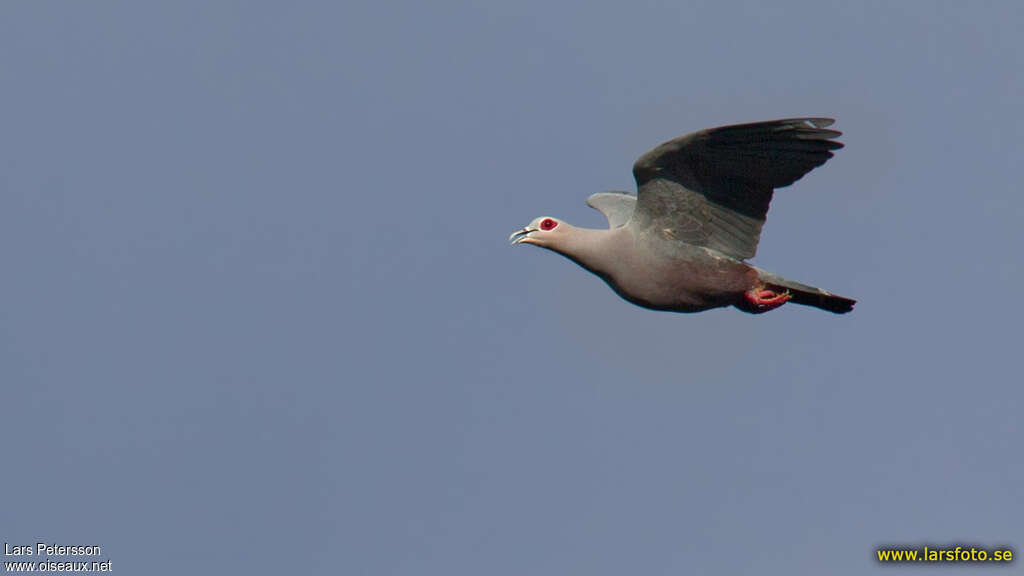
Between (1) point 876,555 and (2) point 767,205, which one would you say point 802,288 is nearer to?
(2) point 767,205

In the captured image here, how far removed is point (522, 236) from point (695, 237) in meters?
2.05

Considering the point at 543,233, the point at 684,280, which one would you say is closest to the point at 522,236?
the point at 543,233

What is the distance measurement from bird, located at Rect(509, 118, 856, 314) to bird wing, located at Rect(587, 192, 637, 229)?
2202 millimetres

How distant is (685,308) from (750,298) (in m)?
0.76

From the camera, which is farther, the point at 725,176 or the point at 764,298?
the point at 764,298

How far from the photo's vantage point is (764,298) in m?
16.9

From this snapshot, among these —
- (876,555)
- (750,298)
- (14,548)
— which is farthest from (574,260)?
(14,548)

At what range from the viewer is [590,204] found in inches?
778

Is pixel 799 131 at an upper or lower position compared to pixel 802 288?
upper

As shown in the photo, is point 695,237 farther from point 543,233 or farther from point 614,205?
point 614,205

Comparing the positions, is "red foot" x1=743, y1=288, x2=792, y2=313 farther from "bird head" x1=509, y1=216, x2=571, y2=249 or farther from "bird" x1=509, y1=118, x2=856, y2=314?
"bird head" x1=509, y1=216, x2=571, y2=249

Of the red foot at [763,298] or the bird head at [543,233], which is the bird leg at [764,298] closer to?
the red foot at [763,298]

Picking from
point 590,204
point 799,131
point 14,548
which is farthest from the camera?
point 590,204

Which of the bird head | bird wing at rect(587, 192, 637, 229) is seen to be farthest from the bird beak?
bird wing at rect(587, 192, 637, 229)
